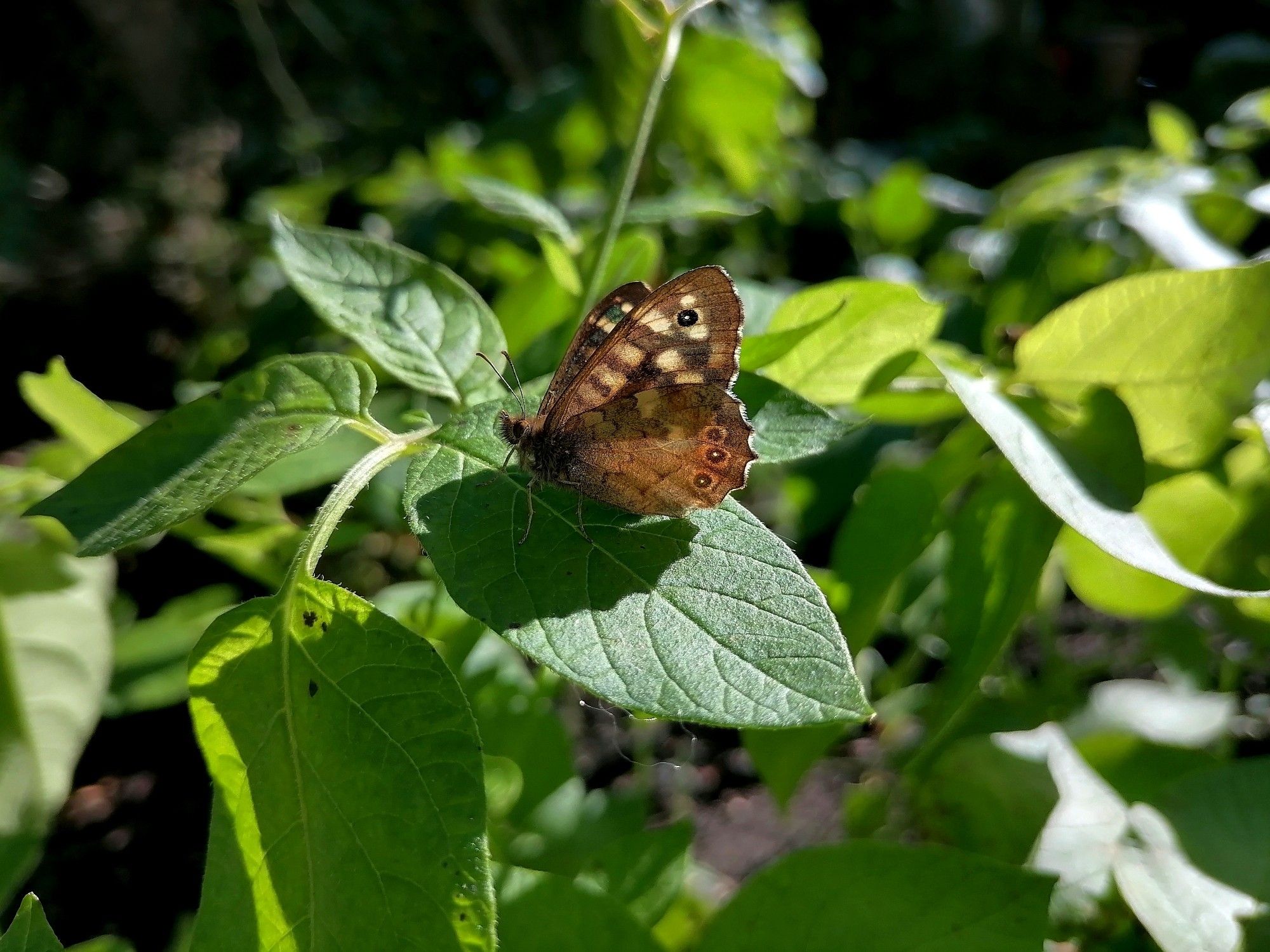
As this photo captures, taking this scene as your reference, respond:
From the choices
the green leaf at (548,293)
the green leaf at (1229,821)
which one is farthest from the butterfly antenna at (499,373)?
the green leaf at (1229,821)

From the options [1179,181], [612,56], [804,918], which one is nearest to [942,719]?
[804,918]

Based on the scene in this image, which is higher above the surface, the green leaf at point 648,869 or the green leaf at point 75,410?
the green leaf at point 75,410

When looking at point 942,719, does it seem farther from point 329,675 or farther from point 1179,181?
point 1179,181

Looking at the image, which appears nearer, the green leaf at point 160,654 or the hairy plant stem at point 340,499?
the hairy plant stem at point 340,499

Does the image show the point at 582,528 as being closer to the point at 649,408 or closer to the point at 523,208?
the point at 649,408

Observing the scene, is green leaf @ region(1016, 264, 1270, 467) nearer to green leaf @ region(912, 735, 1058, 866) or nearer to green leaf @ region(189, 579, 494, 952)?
green leaf @ region(912, 735, 1058, 866)

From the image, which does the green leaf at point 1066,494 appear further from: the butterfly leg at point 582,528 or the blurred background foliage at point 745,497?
the butterfly leg at point 582,528

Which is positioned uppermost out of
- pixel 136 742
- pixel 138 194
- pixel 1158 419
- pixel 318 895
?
pixel 1158 419

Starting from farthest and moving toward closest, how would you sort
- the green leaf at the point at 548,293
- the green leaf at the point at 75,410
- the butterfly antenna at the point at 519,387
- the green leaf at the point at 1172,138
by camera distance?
the green leaf at the point at 1172,138
the green leaf at the point at 548,293
the green leaf at the point at 75,410
the butterfly antenna at the point at 519,387
